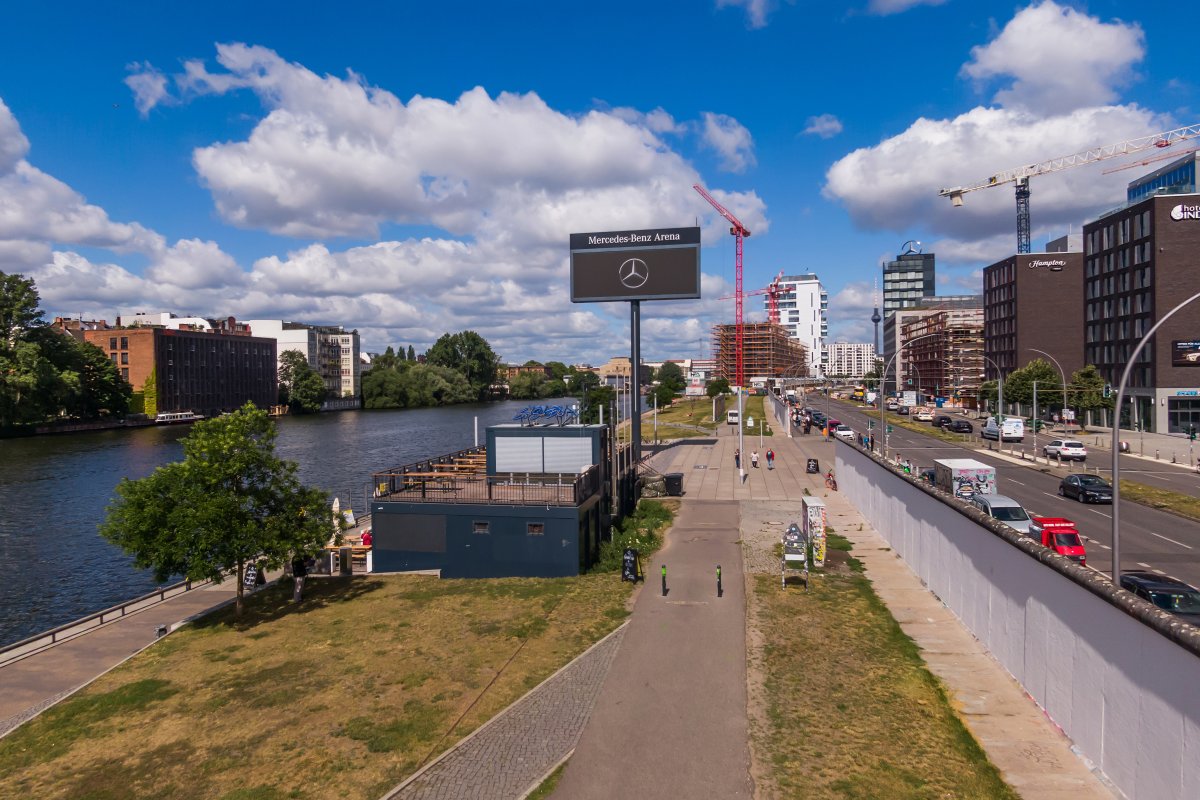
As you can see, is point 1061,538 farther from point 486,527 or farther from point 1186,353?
point 1186,353

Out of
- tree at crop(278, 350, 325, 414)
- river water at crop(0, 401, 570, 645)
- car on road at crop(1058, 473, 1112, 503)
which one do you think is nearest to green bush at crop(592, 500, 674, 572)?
river water at crop(0, 401, 570, 645)

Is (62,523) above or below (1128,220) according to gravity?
below

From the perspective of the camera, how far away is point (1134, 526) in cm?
2967

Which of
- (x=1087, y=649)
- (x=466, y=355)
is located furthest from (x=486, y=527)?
(x=466, y=355)

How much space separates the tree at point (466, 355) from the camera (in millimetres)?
193250

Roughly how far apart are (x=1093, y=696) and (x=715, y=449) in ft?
186

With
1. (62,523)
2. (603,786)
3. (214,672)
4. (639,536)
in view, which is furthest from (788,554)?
(62,523)

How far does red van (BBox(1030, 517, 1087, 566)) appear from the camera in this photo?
22.6 metres

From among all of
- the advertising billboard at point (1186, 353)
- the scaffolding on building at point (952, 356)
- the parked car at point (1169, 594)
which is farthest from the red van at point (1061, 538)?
the scaffolding on building at point (952, 356)

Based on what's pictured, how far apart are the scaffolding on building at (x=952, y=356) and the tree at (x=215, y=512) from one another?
388 ft

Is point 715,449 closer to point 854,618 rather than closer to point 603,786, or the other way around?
point 854,618

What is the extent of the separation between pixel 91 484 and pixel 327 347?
134693 millimetres

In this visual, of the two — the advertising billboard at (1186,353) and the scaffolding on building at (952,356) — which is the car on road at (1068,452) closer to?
the advertising billboard at (1186,353)

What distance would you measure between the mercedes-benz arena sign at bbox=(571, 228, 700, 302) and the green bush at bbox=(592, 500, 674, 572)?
1318 cm
